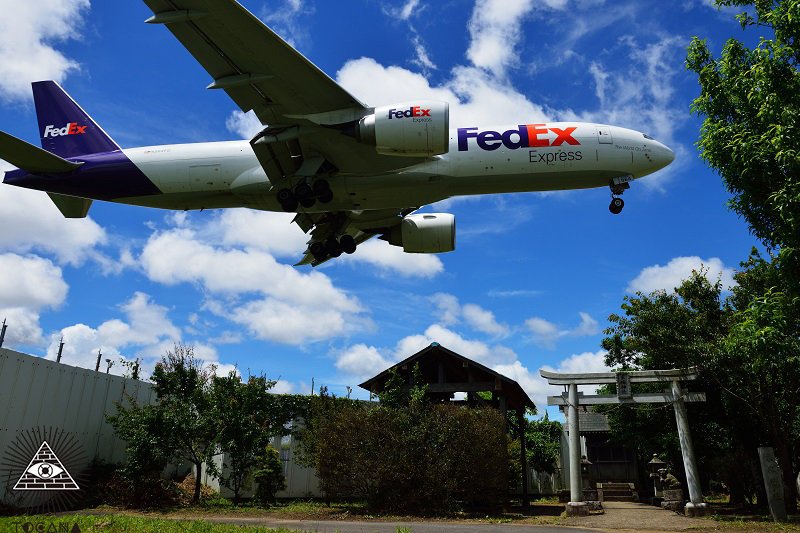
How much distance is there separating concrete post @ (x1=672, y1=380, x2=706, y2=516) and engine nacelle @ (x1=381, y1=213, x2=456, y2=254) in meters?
9.80

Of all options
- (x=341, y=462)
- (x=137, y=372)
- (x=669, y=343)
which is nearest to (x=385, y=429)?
(x=341, y=462)

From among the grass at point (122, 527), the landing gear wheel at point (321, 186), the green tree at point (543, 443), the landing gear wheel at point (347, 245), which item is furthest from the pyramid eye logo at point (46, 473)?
the green tree at point (543, 443)

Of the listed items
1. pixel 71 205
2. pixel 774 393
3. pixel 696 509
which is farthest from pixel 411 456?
pixel 71 205

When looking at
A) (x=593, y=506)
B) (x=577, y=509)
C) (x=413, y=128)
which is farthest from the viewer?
(x=593, y=506)

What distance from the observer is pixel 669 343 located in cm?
2125

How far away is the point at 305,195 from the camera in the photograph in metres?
16.6

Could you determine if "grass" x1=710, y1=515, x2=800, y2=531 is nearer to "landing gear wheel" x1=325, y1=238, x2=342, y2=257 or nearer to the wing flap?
"landing gear wheel" x1=325, y1=238, x2=342, y2=257

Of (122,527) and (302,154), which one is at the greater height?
(302,154)

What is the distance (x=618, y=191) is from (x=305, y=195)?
9474 millimetres

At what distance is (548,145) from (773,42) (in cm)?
587

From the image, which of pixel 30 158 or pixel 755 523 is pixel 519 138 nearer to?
pixel 755 523

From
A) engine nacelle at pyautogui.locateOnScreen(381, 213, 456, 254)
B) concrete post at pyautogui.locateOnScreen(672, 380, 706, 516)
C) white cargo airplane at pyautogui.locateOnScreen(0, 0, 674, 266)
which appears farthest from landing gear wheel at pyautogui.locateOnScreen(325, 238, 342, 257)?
concrete post at pyautogui.locateOnScreen(672, 380, 706, 516)

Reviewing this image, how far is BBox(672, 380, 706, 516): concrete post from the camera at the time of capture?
1955 cm

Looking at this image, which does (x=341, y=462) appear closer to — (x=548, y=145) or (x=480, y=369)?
(x=480, y=369)
